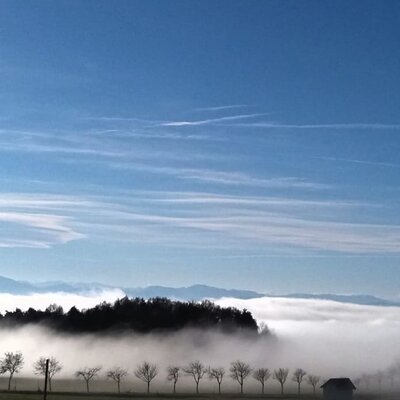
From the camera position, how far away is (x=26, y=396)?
199 metres

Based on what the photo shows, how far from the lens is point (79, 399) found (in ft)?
655

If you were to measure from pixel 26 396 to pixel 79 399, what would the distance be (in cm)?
1188
